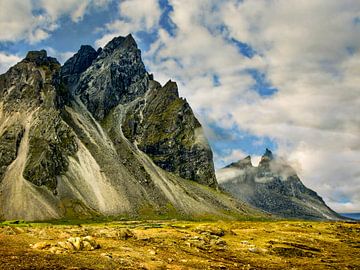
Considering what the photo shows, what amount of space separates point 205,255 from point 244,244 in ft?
78.6

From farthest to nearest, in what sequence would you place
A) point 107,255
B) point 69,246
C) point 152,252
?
point 152,252 < point 69,246 < point 107,255

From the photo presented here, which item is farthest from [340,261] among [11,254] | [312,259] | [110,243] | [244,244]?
[11,254]

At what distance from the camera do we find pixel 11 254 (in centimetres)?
4300

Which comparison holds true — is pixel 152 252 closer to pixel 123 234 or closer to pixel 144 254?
pixel 144 254

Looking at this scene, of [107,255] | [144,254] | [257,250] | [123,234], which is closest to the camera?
[107,255]

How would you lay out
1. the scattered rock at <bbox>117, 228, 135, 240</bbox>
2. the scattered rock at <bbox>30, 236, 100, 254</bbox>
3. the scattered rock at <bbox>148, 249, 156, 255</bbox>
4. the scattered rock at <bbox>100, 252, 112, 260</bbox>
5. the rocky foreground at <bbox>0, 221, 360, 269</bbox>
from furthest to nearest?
1. the scattered rock at <bbox>117, 228, 135, 240</bbox>
2. the scattered rock at <bbox>148, 249, 156, 255</bbox>
3. the scattered rock at <bbox>30, 236, 100, 254</bbox>
4. the scattered rock at <bbox>100, 252, 112, 260</bbox>
5. the rocky foreground at <bbox>0, 221, 360, 269</bbox>

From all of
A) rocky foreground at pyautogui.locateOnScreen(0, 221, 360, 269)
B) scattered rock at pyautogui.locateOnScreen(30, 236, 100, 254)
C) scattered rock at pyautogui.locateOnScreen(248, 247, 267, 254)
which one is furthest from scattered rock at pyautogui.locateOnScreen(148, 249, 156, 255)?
scattered rock at pyautogui.locateOnScreen(248, 247, 267, 254)

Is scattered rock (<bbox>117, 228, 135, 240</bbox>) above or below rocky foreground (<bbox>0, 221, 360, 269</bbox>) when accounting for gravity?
above

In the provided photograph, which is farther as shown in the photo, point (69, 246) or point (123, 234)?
point (123, 234)

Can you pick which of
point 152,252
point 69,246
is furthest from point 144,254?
point 69,246

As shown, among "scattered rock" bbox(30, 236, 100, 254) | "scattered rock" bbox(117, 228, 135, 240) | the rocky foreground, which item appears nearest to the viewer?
the rocky foreground

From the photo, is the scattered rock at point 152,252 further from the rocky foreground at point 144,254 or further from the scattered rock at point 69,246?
the scattered rock at point 69,246

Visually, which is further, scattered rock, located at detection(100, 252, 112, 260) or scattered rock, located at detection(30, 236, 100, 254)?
scattered rock, located at detection(30, 236, 100, 254)

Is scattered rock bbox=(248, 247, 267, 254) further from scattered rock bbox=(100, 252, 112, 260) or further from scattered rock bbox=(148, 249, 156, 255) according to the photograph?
scattered rock bbox=(100, 252, 112, 260)
